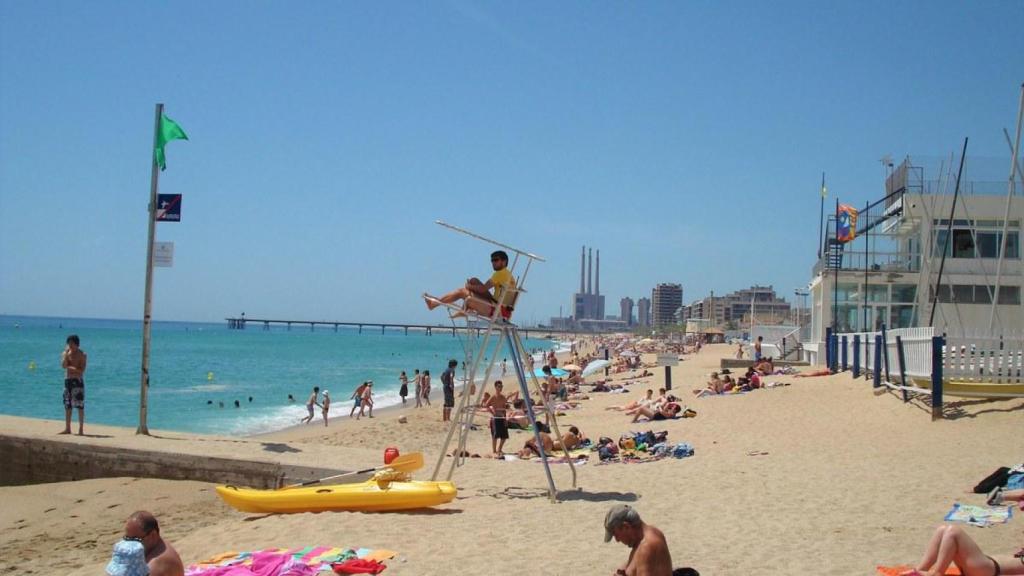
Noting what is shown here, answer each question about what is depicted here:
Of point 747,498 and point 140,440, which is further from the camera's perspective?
point 140,440

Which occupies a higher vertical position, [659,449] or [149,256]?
[149,256]

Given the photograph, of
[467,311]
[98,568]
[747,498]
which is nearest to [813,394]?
[747,498]

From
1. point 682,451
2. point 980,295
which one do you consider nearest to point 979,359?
point 682,451

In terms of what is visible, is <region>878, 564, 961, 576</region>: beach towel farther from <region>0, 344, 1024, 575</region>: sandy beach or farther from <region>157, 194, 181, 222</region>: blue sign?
<region>157, 194, 181, 222</region>: blue sign

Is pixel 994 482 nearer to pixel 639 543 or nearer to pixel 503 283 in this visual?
pixel 639 543

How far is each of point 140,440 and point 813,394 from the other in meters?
13.7

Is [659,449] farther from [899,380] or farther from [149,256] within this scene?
[149,256]

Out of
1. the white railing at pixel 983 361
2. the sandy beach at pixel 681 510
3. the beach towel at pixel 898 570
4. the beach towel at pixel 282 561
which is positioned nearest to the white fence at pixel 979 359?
the white railing at pixel 983 361

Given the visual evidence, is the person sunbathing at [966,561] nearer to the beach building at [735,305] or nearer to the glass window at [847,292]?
the glass window at [847,292]

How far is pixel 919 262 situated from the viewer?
2725 centimetres

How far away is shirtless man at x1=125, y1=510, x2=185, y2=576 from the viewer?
5.46 metres

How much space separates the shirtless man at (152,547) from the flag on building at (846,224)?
26946mm

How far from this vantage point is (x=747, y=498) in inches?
362

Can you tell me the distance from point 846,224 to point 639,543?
26289 mm
